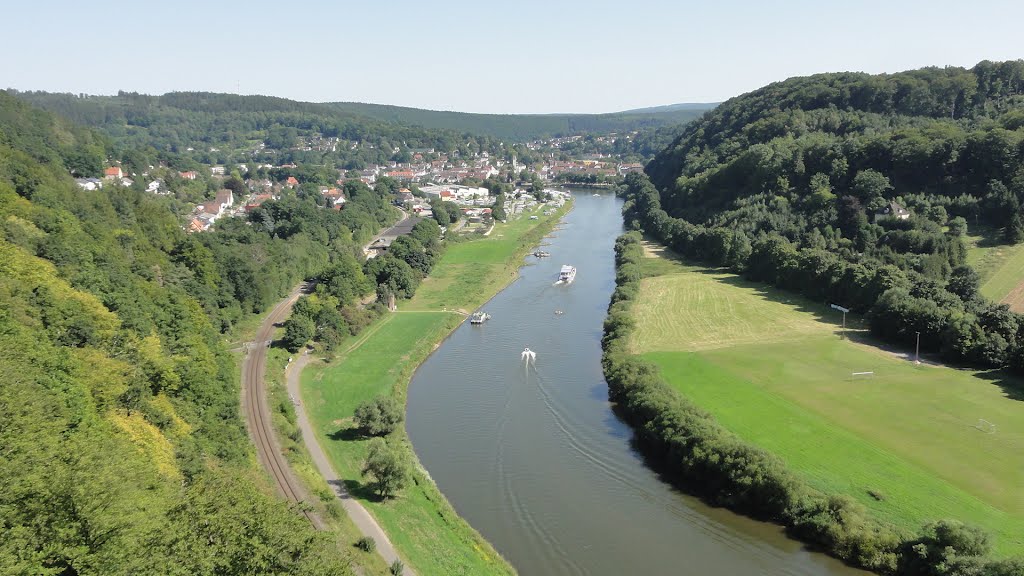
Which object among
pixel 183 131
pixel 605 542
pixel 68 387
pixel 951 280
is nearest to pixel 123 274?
pixel 68 387

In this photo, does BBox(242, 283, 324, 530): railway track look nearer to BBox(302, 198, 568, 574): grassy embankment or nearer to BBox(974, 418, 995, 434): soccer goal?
BBox(302, 198, 568, 574): grassy embankment

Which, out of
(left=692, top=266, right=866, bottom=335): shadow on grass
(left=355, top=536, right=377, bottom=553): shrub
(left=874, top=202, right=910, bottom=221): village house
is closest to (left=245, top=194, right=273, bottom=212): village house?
(left=692, top=266, right=866, bottom=335): shadow on grass

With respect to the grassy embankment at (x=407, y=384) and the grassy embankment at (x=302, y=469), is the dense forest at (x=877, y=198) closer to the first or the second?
the grassy embankment at (x=407, y=384)

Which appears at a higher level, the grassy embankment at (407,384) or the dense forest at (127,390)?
the dense forest at (127,390)

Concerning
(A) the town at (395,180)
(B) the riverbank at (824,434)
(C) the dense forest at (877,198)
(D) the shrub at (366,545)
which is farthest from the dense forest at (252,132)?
(D) the shrub at (366,545)

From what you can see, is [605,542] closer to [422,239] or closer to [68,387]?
[68,387]

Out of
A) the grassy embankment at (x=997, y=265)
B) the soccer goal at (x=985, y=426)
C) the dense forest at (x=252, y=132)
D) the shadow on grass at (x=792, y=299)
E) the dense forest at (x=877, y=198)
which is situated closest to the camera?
the soccer goal at (x=985, y=426)
